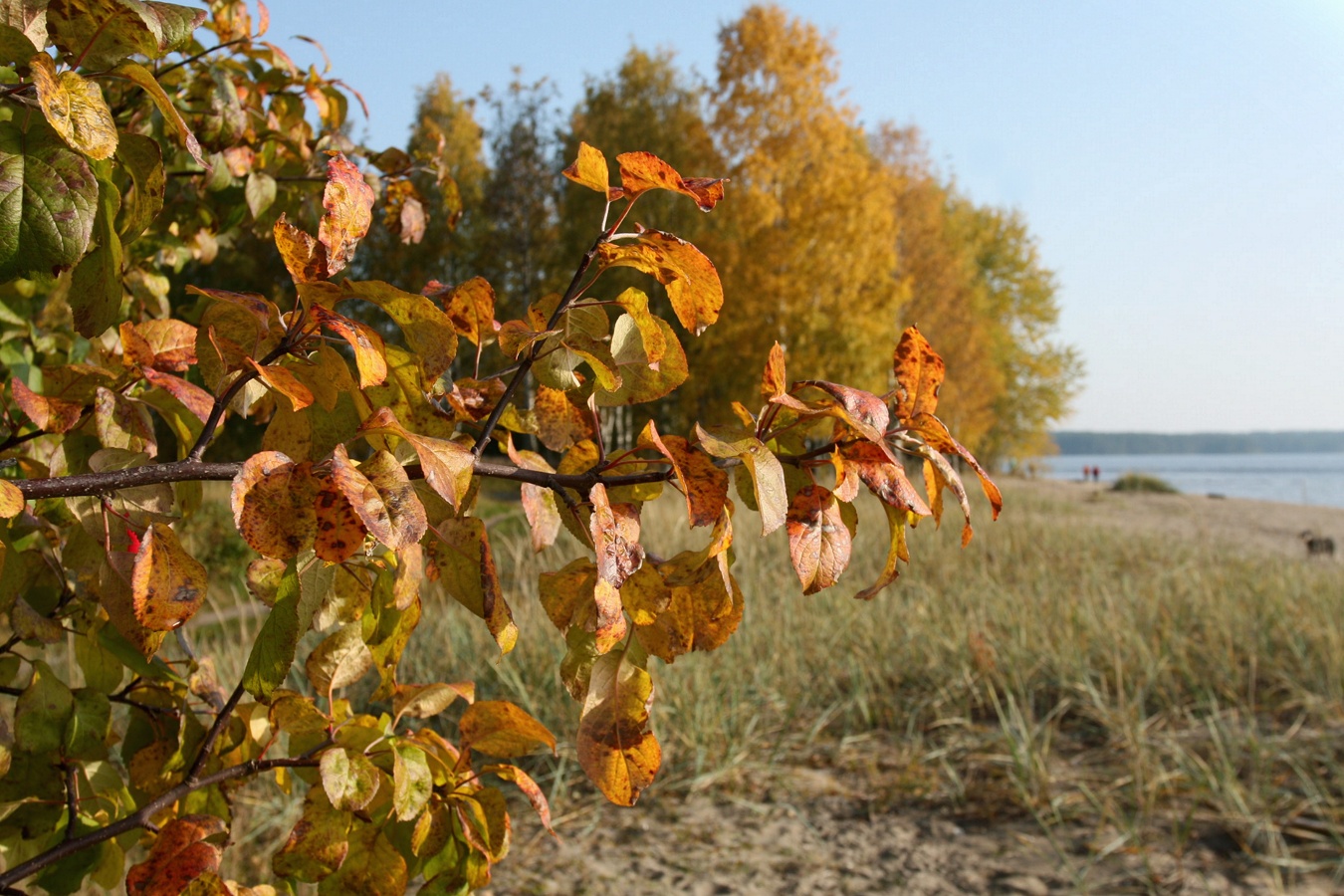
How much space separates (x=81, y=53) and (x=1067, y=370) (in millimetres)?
24115

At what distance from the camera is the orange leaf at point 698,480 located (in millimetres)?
536

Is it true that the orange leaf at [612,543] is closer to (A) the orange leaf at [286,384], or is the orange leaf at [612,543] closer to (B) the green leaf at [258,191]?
(A) the orange leaf at [286,384]

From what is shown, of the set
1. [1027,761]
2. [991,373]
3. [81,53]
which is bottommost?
[1027,761]

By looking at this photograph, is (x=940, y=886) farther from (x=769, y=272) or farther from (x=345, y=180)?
(x=769, y=272)

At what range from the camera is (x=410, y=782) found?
71 cm

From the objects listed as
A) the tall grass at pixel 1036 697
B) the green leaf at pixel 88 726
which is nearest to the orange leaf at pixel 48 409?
the green leaf at pixel 88 726

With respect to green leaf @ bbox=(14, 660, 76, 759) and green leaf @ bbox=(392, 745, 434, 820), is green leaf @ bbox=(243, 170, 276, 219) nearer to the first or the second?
green leaf @ bbox=(14, 660, 76, 759)

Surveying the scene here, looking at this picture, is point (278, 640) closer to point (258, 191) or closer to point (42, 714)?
point (42, 714)

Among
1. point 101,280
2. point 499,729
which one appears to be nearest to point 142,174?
point 101,280

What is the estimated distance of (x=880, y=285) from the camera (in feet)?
40.2

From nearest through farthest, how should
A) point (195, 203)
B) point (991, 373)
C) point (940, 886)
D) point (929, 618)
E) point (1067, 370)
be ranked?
1. point (195, 203)
2. point (940, 886)
3. point (929, 618)
4. point (991, 373)
5. point (1067, 370)

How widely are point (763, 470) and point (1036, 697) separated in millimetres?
2972

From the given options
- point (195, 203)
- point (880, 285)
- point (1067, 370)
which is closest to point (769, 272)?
point (880, 285)

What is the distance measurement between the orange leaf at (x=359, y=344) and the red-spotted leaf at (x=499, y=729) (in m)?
0.41
